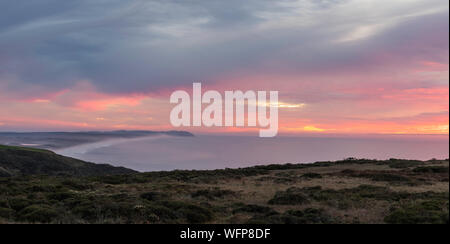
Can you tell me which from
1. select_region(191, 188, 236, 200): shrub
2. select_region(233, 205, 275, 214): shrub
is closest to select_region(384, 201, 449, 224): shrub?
select_region(233, 205, 275, 214): shrub

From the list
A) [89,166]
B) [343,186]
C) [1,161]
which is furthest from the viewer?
[89,166]

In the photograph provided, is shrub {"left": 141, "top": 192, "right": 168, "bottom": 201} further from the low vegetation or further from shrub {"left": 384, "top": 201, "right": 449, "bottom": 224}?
shrub {"left": 384, "top": 201, "right": 449, "bottom": 224}

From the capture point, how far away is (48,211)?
17.7 m

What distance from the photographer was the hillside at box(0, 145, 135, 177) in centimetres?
7000

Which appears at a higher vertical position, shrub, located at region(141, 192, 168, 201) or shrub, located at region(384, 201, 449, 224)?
shrub, located at region(384, 201, 449, 224)

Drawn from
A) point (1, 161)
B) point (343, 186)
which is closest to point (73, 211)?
point (343, 186)

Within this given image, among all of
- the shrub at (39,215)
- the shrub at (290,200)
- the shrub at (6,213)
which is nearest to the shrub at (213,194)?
the shrub at (290,200)

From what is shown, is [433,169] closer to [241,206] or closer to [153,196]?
[241,206]

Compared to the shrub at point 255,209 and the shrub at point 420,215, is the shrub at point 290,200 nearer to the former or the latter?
A: the shrub at point 255,209

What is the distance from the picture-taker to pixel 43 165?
73.9m
